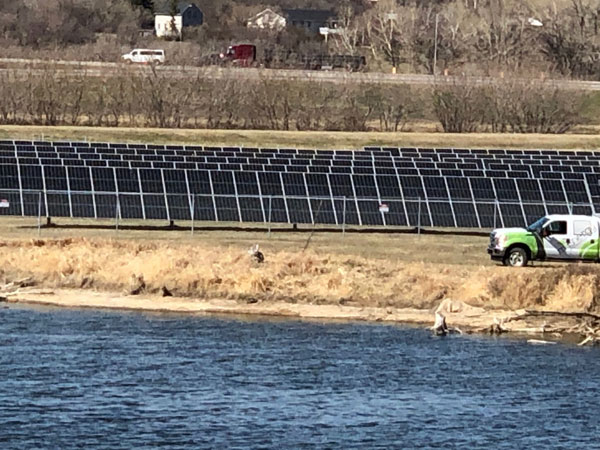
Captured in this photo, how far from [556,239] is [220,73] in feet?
207

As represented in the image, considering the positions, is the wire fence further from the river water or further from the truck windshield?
the river water

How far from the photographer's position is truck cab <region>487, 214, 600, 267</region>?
171ft

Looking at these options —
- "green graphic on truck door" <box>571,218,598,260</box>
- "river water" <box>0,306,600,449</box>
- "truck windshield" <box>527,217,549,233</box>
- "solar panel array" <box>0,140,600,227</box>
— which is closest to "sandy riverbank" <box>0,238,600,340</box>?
"river water" <box>0,306,600,449</box>

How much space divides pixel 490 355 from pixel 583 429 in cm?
779

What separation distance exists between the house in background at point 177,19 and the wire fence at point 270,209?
4357 inches

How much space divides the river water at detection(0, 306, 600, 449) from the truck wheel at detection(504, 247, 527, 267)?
7842 millimetres

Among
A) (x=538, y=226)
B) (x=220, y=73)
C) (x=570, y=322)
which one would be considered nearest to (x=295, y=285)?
(x=570, y=322)

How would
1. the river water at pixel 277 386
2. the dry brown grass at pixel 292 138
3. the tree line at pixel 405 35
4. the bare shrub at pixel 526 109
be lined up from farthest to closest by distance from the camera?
the tree line at pixel 405 35
the bare shrub at pixel 526 109
the dry brown grass at pixel 292 138
the river water at pixel 277 386

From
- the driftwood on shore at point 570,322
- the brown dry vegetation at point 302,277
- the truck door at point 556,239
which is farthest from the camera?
the truck door at point 556,239

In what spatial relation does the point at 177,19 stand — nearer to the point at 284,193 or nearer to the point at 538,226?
the point at 284,193

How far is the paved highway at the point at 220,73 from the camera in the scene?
113m

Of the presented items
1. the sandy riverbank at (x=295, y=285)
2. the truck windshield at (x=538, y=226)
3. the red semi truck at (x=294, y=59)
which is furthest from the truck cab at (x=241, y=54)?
the sandy riverbank at (x=295, y=285)

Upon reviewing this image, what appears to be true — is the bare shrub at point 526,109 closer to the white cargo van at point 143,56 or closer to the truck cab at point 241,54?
the truck cab at point 241,54

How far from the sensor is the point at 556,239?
2080 inches
